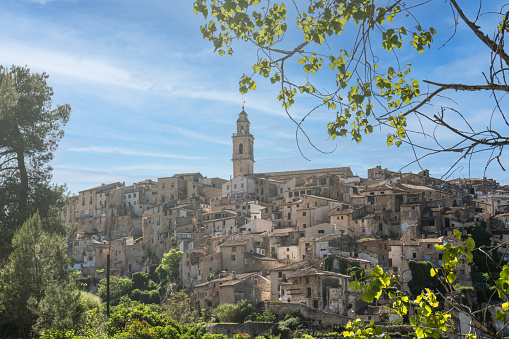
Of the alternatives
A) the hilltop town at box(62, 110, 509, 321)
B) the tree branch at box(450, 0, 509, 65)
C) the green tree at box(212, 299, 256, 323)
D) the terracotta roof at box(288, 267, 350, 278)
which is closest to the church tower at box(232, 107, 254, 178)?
the hilltop town at box(62, 110, 509, 321)

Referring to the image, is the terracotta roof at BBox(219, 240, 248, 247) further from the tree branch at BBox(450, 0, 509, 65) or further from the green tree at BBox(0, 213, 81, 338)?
the tree branch at BBox(450, 0, 509, 65)

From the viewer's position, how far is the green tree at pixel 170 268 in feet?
175

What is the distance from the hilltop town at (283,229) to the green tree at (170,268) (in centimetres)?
117

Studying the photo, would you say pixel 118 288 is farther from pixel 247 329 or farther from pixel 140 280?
pixel 247 329

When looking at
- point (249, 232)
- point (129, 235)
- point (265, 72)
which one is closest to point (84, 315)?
point (265, 72)

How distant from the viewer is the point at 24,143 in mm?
24000

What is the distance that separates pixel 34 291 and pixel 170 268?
35.0 meters

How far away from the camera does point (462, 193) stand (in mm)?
54906

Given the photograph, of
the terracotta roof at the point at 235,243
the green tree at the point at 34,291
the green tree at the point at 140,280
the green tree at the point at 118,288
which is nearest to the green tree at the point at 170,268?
the green tree at the point at 140,280

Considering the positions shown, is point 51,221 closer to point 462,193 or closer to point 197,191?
point 462,193

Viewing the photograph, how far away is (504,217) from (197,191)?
35.0 meters

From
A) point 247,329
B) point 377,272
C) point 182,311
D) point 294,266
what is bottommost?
point 247,329

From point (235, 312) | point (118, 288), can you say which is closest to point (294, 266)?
point (235, 312)

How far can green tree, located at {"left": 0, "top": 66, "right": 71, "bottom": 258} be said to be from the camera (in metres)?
23.0
